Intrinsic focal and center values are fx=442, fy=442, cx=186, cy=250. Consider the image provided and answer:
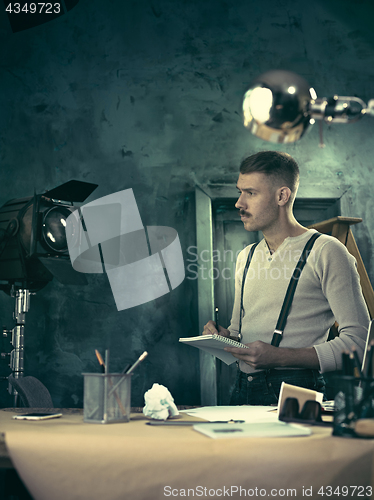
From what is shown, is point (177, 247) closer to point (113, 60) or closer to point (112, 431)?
point (113, 60)

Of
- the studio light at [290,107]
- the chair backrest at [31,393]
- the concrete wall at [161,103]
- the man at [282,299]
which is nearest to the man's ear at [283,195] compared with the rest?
the man at [282,299]

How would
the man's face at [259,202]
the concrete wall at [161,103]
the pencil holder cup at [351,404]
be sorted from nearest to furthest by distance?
1. the pencil holder cup at [351,404]
2. the man's face at [259,202]
3. the concrete wall at [161,103]

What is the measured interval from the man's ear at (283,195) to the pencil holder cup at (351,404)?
1.07m

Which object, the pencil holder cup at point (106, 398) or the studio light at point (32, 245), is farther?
the studio light at point (32, 245)

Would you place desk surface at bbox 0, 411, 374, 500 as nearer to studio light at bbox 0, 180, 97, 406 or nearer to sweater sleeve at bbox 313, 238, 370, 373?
sweater sleeve at bbox 313, 238, 370, 373

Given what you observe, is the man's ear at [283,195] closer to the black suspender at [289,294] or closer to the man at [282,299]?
the man at [282,299]

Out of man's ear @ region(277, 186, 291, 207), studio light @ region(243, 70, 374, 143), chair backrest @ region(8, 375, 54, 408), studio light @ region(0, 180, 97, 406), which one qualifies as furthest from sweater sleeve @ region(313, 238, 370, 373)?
studio light @ region(0, 180, 97, 406)

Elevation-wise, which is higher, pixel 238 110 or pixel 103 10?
pixel 103 10

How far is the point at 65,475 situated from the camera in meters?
0.75

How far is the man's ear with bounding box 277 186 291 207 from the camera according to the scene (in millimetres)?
1853

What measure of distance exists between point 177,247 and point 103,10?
6.26 ft

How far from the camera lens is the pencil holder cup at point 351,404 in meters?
0.83

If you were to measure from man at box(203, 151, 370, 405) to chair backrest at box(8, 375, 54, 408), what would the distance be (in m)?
0.66

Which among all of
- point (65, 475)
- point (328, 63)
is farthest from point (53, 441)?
point (328, 63)
